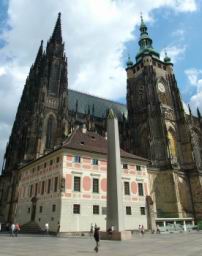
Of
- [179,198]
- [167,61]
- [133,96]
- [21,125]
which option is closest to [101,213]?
[179,198]

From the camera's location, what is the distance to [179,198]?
4244 centimetres

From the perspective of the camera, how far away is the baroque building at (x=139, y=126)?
44156mm

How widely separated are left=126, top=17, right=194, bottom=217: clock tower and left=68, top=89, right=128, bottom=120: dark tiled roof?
9278 mm

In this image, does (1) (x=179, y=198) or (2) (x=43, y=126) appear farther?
(2) (x=43, y=126)

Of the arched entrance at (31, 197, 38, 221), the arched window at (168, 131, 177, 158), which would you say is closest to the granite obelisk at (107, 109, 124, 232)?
the arched entrance at (31, 197, 38, 221)

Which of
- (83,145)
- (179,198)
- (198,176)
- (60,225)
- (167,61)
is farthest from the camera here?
(167,61)

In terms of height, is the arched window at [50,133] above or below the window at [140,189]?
above

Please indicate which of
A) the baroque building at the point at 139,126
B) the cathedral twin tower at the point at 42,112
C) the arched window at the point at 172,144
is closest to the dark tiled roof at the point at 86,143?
the baroque building at the point at 139,126

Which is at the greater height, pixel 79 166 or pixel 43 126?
pixel 43 126

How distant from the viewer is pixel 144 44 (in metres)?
64.0

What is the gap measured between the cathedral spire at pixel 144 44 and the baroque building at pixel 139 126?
21 centimetres

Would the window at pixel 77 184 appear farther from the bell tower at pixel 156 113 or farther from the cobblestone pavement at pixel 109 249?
the bell tower at pixel 156 113

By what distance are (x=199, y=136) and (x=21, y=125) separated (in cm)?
3851

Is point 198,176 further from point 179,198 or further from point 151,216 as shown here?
point 151,216
